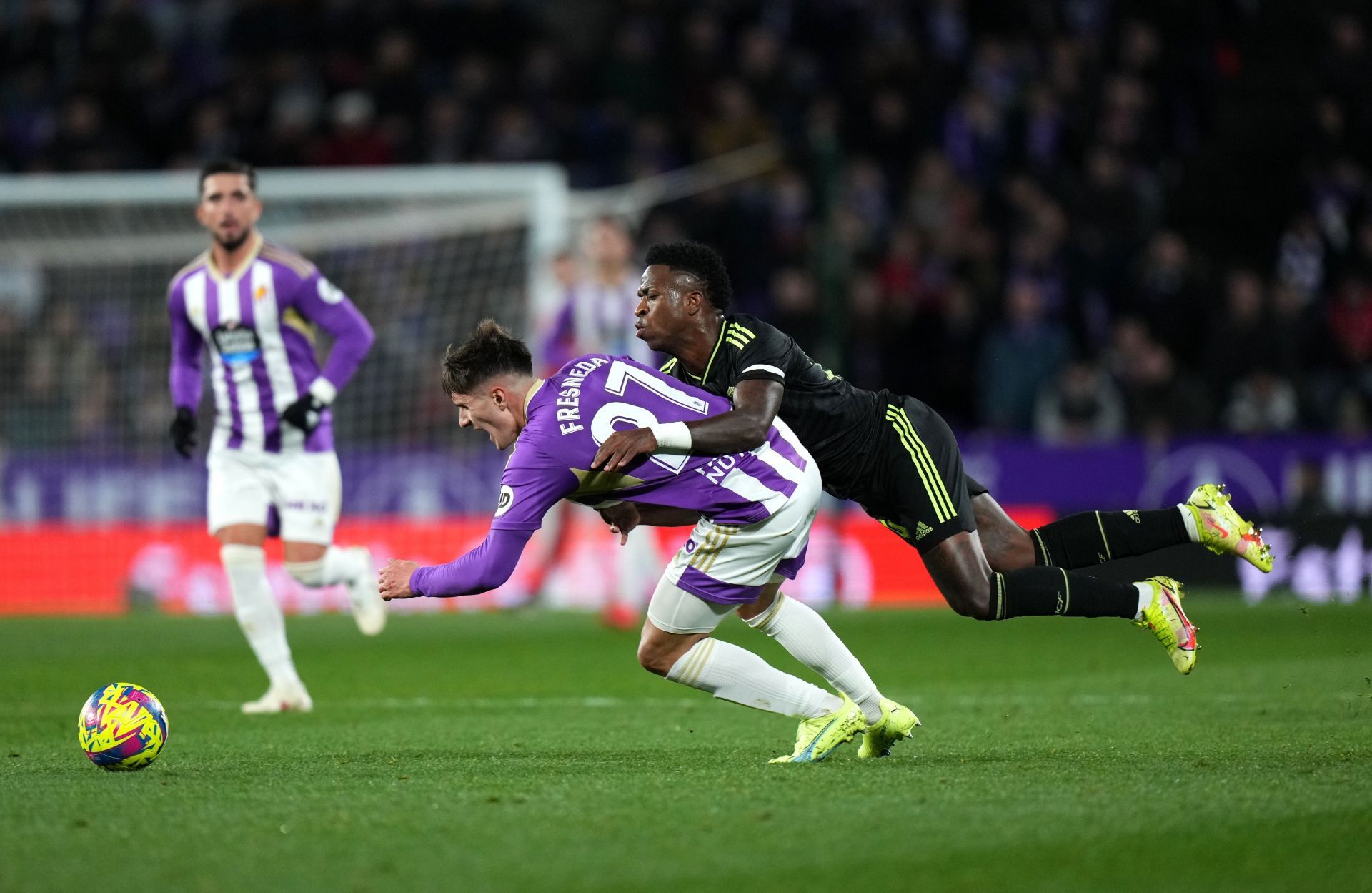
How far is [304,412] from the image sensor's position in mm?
8117

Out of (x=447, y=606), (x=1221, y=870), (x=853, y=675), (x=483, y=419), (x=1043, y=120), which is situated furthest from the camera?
(x=1043, y=120)

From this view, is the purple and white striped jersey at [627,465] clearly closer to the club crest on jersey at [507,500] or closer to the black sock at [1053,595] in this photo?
the club crest on jersey at [507,500]

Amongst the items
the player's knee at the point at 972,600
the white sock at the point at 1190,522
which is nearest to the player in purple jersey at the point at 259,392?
the player's knee at the point at 972,600

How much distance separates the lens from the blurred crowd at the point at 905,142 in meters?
15.5

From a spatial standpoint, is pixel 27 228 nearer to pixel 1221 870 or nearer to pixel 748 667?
pixel 748 667

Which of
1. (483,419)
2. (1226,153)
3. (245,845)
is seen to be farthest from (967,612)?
(1226,153)

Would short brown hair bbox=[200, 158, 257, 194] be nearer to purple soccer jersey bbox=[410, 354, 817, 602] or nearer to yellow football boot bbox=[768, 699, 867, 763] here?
purple soccer jersey bbox=[410, 354, 817, 602]

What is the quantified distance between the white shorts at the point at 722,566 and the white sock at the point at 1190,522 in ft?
5.41

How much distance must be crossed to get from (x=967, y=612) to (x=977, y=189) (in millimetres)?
11681

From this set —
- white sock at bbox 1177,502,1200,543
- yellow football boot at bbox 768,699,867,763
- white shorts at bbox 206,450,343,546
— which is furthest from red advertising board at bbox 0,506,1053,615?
yellow football boot at bbox 768,699,867,763

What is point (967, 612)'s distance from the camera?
20.6ft

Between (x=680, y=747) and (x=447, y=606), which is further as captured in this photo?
(x=447, y=606)

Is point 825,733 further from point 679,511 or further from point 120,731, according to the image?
point 120,731

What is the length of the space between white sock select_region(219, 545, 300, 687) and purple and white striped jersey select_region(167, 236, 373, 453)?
1.72ft
